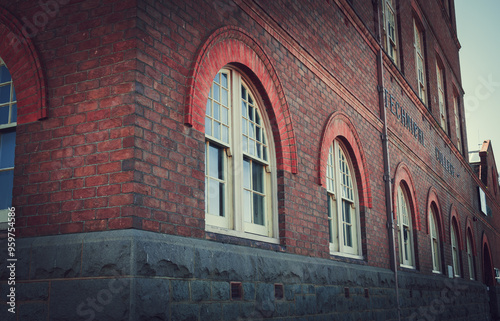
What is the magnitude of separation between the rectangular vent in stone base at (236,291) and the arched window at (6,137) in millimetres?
2353

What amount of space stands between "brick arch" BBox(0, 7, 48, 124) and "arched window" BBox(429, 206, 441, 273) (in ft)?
42.2

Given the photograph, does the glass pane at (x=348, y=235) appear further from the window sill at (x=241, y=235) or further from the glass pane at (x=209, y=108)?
the glass pane at (x=209, y=108)

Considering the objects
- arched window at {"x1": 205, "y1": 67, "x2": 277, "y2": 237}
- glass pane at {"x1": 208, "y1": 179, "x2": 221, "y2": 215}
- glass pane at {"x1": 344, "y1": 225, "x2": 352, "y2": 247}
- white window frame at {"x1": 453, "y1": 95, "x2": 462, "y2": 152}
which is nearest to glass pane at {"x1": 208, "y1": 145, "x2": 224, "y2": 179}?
arched window at {"x1": 205, "y1": 67, "x2": 277, "y2": 237}

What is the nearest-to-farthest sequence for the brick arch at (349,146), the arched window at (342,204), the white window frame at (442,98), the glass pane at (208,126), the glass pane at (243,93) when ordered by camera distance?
the glass pane at (208,126), the glass pane at (243,93), the brick arch at (349,146), the arched window at (342,204), the white window frame at (442,98)

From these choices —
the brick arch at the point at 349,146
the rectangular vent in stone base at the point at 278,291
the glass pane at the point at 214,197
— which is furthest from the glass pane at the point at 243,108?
the rectangular vent in stone base at the point at 278,291

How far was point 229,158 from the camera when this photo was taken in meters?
6.43

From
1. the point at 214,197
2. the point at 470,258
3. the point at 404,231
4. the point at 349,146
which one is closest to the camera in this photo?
the point at 214,197

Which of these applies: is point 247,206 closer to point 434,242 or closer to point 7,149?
point 7,149

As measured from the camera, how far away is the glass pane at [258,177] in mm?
6961

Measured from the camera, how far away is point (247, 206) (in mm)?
6715

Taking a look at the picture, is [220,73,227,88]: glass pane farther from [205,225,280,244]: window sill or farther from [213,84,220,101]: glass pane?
[205,225,280,244]: window sill

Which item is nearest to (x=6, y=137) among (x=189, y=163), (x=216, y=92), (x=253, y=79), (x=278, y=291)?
(x=189, y=163)

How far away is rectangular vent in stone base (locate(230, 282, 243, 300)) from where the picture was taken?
568 centimetres

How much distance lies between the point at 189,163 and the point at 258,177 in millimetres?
1862
